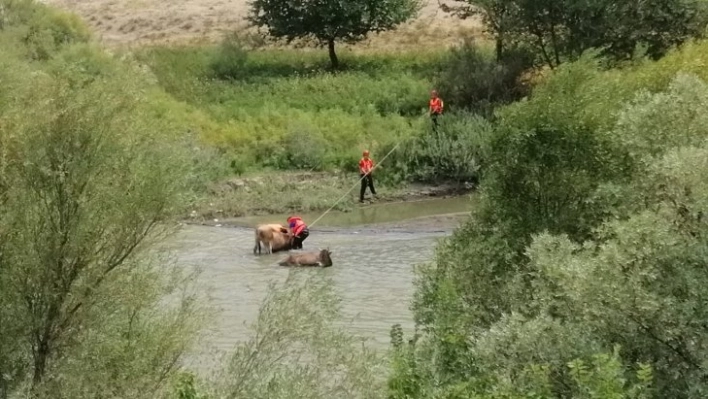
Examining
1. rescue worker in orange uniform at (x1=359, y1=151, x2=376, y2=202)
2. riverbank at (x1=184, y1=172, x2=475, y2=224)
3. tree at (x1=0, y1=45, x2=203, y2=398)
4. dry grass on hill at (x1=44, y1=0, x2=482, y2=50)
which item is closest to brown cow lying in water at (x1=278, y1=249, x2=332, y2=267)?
riverbank at (x1=184, y1=172, x2=475, y2=224)

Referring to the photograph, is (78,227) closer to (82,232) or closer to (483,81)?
(82,232)

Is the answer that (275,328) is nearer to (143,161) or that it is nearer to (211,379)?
(211,379)

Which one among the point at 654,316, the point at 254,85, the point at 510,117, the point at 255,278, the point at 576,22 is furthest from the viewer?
the point at 254,85

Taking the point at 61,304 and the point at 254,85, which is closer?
the point at 61,304

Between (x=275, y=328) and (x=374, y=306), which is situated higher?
(x=275, y=328)

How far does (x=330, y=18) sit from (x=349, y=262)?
20894 millimetres

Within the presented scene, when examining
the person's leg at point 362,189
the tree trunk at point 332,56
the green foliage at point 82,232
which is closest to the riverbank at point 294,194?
the person's leg at point 362,189

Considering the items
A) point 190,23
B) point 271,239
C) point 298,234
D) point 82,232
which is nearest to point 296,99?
point 190,23

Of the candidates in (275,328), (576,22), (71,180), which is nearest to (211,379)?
(275,328)

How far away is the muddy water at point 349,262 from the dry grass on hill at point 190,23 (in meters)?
15.0

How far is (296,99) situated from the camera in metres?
42.2

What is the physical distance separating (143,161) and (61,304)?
1.97m

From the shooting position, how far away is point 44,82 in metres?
13.4

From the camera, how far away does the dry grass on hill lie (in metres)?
48.6
